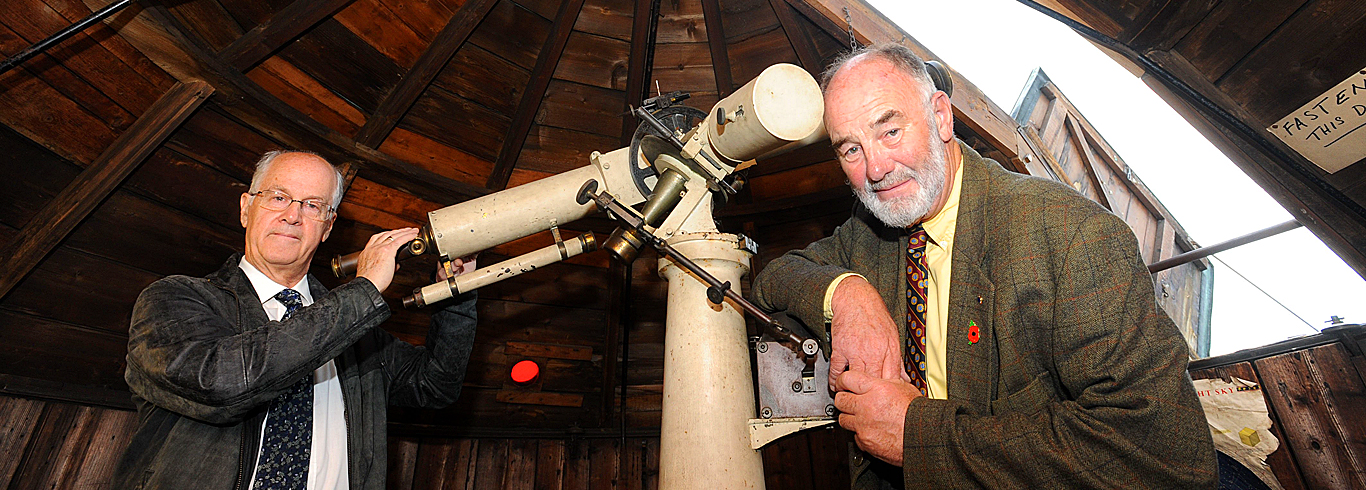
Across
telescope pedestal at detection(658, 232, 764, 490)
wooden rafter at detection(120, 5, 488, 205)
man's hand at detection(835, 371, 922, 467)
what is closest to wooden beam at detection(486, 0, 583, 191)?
wooden rafter at detection(120, 5, 488, 205)

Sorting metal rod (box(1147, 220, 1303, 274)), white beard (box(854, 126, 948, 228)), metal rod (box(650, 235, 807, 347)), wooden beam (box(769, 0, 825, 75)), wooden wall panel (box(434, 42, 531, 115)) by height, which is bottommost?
metal rod (box(650, 235, 807, 347))

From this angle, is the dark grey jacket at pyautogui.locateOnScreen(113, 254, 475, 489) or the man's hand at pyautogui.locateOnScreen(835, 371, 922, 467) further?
the dark grey jacket at pyautogui.locateOnScreen(113, 254, 475, 489)

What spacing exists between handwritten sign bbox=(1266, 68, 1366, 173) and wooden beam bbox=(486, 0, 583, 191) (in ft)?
9.76

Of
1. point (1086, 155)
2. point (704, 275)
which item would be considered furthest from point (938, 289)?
point (1086, 155)

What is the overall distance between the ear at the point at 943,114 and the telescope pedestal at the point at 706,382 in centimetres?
69

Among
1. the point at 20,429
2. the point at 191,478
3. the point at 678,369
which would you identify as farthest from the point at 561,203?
the point at 20,429

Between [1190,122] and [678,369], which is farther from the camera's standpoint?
[1190,122]

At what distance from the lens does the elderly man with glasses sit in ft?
5.17

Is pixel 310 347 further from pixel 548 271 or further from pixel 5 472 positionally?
pixel 548 271

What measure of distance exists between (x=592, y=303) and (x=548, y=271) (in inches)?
14.1

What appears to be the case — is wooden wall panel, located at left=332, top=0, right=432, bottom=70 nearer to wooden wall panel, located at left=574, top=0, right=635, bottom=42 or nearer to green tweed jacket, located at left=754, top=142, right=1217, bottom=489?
wooden wall panel, located at left=574, top=0, right=635, bottom=42

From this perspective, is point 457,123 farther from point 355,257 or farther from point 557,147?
point 355,257

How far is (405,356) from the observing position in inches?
96.8

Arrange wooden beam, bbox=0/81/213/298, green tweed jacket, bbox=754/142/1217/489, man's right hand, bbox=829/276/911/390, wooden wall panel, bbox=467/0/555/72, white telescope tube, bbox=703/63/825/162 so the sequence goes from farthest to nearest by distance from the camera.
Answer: wooden wall panel, bbox=467/0/555/72 < wooden beam, bbox=0/81/213/298 < white telescope tube, bbox=703/63/825/162 < man's right hand, bbox=829/276/911/390 < green tweed jacket, bbox=754/142/1217/489
